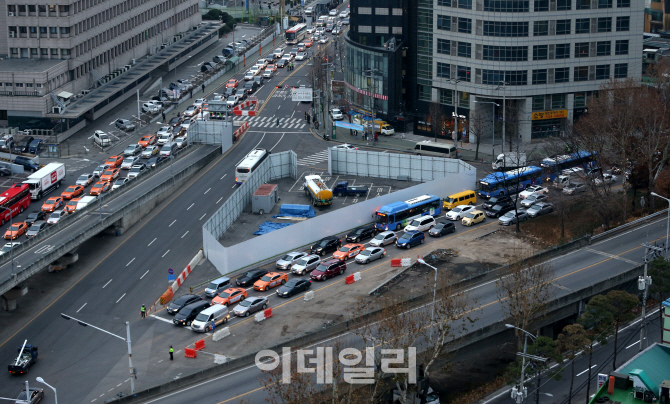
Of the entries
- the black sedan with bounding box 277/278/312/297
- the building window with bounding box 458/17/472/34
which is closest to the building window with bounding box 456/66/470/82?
the building window with bounding box 458/17/472/34

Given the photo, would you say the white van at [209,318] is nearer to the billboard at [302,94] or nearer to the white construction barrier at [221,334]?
the white construction barrier at [221,334]

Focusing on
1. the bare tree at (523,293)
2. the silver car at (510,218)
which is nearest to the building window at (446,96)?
the silver car at (510,218)

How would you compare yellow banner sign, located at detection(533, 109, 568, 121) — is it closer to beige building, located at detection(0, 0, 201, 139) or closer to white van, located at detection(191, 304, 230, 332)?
white van, located at detection(191, 304, 230, 332)

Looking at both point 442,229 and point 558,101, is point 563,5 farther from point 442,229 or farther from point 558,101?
point 442,229

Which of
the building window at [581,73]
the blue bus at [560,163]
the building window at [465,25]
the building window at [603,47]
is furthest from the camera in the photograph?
the building window at [581,73]

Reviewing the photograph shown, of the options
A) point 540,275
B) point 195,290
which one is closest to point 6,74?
point 195,290

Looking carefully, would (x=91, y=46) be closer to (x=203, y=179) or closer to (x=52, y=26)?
(x=52, y=26)
